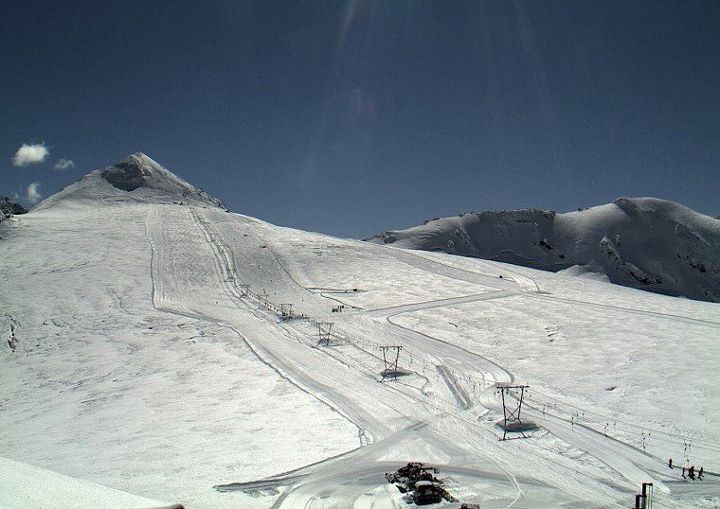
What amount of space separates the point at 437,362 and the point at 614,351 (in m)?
11.1

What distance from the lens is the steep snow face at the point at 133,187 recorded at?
99.3m

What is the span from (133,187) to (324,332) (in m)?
91.6

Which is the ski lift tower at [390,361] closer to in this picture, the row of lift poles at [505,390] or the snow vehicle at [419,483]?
the row of lift poles at [505,390]

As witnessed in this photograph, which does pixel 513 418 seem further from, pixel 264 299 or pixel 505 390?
pixel 264 299

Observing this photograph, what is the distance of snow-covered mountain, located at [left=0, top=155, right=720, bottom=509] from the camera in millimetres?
14086

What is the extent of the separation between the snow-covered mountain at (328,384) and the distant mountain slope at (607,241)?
64.5 m

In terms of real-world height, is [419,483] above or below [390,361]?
below

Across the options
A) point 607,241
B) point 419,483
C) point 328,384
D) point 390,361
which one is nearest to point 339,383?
point 328,384

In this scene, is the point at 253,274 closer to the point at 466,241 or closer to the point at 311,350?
the point at 311,350

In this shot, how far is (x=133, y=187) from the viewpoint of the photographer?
109 meters

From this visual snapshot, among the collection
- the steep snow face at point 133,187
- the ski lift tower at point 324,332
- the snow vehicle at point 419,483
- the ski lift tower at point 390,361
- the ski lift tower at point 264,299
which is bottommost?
the snow vehicle at point 419,483

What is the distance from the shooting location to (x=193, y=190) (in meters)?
117

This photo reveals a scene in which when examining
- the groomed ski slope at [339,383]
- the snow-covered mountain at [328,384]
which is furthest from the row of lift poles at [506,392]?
the groomed ski slope at [339,383]

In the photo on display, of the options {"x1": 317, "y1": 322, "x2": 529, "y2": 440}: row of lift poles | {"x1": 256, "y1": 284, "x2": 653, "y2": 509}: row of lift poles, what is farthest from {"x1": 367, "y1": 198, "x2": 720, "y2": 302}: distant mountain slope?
{"x1": 317, "y1": 322, "x2": 529, "y2": 440}: row of lift poles
